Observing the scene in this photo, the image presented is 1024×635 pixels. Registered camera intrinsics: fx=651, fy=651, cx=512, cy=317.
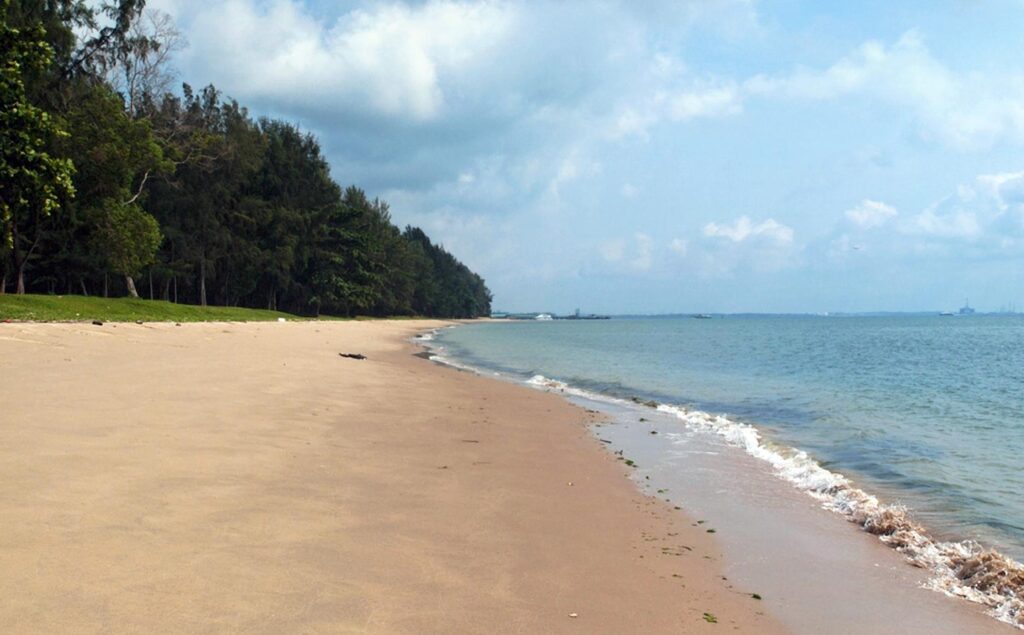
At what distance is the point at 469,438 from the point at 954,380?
83.6 feet

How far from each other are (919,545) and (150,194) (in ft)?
209

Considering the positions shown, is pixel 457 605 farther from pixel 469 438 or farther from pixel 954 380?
pixel 954 380

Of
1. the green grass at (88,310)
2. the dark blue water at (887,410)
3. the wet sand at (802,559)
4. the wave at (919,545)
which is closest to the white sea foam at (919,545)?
the wave at (919,545)

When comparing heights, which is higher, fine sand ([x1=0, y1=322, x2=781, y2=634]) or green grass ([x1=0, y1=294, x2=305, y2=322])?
green grass ([x1=0, y1=294, x2=305, y2=322])

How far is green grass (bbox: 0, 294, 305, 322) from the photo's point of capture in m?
25.0

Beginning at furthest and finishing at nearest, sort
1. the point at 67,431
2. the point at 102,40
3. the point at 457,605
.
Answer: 1. the point at 102,40
2. the point at 67,431
3. the point at 457,605

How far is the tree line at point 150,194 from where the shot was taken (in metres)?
19.7

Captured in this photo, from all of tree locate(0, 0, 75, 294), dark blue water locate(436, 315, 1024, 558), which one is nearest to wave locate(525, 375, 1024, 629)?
dark blue water locate(436, 315, 1024, 558)

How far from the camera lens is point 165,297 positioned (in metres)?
64.4

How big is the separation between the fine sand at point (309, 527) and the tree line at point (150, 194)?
447 inches

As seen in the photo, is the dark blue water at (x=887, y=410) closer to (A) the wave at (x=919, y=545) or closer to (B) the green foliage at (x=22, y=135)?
(A) the wave at (x=919, y=545)

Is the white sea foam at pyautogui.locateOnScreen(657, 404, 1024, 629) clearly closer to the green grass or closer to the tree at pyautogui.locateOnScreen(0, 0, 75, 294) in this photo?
the tree at pyautogui.locateOnScreen(0, 0, 75, 294)

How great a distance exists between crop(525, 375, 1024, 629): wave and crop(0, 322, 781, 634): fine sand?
6.92 ft

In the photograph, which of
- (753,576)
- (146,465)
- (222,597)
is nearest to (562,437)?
(753,576)
